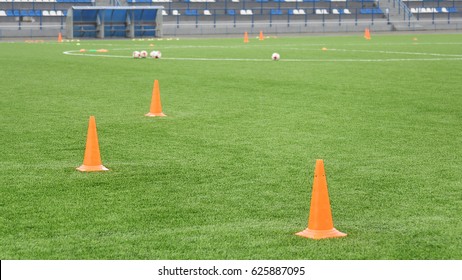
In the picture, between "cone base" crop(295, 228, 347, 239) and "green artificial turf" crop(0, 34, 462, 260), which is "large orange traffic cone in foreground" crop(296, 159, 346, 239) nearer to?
"cone base" crop(295, 228, 347, 239)

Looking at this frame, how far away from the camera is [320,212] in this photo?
7195mm

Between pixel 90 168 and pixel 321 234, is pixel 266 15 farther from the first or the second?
pixel 321 234

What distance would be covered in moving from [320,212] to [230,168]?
11.6 feet

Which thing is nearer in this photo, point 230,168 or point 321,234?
point 321,234

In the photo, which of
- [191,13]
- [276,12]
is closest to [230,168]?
[191,13]

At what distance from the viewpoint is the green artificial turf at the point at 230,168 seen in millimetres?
7277

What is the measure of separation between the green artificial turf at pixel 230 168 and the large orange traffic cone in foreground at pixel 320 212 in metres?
0.12

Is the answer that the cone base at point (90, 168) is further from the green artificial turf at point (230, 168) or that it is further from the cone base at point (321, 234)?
the cone base at point (321, 234)

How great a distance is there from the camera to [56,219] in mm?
8039

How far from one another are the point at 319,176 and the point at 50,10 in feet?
170

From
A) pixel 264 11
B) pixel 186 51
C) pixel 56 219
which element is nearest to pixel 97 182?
pixel 56 219

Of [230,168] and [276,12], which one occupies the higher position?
[276,12]

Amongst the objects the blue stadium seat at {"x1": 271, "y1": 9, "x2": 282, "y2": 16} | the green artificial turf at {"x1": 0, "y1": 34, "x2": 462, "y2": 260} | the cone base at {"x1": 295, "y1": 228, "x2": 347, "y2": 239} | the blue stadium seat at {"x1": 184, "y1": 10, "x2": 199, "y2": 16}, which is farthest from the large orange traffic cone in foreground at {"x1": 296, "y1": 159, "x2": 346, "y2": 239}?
the blue stadium seat at {"x1": 271, "y1": 9, "x2": 282, "y2": 16}

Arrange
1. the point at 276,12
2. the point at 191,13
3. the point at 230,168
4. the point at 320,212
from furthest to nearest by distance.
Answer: the point at 276,12
the point at 191,13
the point at 230,168
the point at 320,212
